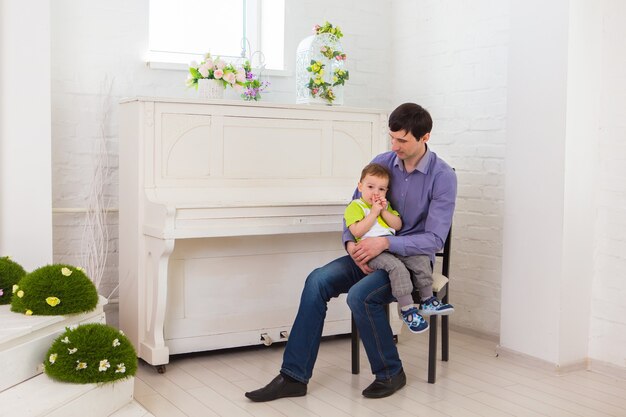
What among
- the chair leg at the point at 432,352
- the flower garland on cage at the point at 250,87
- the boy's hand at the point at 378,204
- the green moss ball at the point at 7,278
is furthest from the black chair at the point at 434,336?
the green moss ball at the point at 7,278

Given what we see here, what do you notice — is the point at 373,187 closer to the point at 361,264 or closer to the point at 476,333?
the point at 361,264

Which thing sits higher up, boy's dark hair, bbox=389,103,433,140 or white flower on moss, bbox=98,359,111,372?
boy's dark hair, bbox=389,103,433,140

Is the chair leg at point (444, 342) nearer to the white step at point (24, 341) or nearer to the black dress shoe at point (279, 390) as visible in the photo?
the black dress shoe at point (279, 390)

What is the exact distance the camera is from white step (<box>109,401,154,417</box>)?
290cm

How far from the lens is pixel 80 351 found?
9.24 ft

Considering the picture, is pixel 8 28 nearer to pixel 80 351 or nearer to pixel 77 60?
pixel 77 60

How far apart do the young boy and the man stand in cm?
4

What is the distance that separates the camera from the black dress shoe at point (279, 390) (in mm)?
3129

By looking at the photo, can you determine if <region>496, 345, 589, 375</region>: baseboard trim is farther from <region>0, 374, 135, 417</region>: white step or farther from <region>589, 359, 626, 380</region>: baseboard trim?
<region>0, 374, 135, 417</region>: white step

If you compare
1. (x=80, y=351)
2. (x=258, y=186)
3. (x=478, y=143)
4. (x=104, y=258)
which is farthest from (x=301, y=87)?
(x=80, y=351)

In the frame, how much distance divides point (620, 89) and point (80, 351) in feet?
8.74

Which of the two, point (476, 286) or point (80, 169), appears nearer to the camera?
point (80, 169)

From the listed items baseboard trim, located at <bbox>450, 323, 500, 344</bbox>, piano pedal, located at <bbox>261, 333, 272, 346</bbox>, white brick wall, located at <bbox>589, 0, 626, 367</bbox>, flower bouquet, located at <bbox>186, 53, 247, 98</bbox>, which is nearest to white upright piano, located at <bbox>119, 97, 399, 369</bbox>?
piano pedal, located at <bbox>261, 333, 272, 346</bbox>

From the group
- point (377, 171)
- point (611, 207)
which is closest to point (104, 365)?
point (377, 171)
